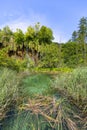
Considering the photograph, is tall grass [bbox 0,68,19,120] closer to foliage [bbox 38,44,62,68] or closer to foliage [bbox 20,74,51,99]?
foliage [bbox 20,74,51,99]

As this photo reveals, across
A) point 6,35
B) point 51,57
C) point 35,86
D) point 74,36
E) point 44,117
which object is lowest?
point 51,57

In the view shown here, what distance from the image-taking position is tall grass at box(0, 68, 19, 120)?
2.63 meters

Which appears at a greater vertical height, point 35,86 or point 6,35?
point 6,35

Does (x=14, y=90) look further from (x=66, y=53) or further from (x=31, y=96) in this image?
(x=66, y=53)

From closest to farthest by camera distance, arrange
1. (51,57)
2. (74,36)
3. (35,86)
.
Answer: (35,86) → (51,57) → (74,36)

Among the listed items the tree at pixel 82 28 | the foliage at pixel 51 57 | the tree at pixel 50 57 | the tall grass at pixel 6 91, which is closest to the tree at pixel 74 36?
the tree at pixel 82 28

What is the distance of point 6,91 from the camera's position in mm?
2699

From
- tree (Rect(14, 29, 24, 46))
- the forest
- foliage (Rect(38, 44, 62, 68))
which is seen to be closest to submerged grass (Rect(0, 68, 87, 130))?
the forest

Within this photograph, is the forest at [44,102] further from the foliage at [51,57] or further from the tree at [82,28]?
the tree at [82,28]

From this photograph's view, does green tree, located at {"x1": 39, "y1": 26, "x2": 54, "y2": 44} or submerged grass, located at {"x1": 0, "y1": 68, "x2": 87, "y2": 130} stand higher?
green tree, located at {"x1": 39, "y1": 26, "x2": 54, "y2": 44}

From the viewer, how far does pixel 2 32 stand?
4078 cm

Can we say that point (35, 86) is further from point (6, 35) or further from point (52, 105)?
point (6, 35)

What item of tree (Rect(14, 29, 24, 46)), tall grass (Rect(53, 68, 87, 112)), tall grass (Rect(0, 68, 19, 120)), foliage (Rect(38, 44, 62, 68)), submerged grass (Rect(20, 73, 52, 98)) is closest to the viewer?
tall grass (Rect(0, 68, 19, 120))

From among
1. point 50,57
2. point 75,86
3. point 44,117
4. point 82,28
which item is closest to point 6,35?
point 50,57
